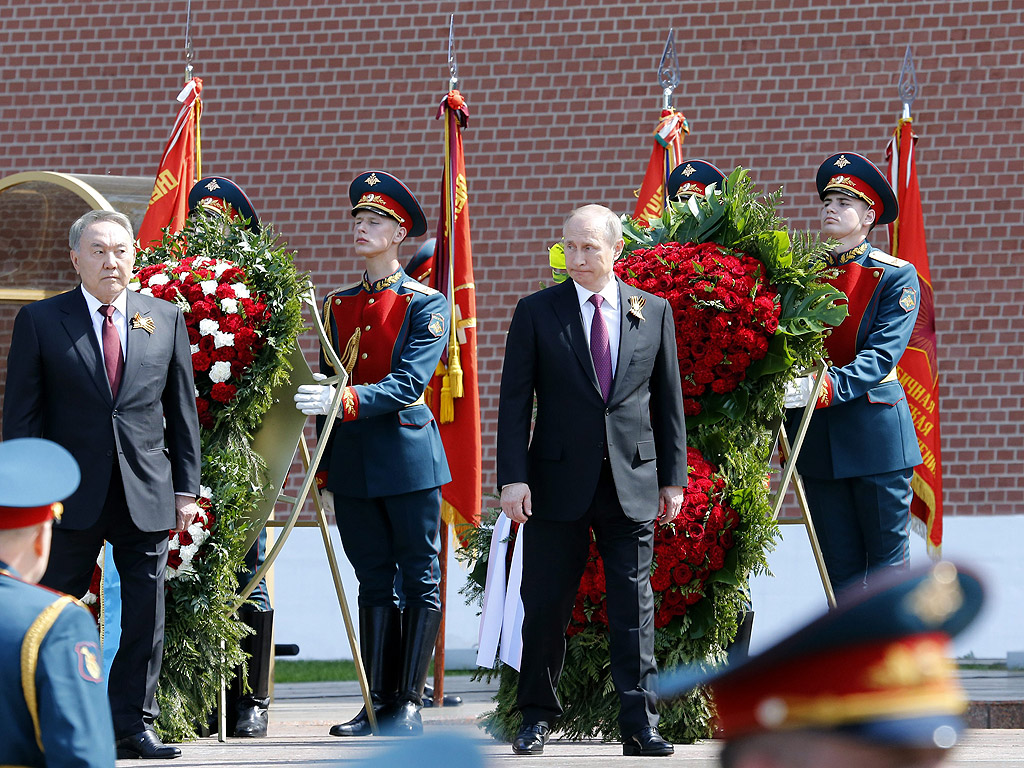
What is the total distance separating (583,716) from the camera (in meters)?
4.84

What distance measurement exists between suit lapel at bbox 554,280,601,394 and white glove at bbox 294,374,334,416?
3.49 ft

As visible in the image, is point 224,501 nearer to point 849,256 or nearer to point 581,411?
point 581,411

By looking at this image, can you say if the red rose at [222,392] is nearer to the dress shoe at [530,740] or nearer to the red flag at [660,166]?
the dress shoe at [530,740]

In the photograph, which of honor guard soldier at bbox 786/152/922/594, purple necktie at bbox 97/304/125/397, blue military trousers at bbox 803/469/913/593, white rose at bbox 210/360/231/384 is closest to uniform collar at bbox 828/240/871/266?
honor guard soldier at bbox 786/152/922/594

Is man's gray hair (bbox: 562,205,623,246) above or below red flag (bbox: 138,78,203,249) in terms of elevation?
below

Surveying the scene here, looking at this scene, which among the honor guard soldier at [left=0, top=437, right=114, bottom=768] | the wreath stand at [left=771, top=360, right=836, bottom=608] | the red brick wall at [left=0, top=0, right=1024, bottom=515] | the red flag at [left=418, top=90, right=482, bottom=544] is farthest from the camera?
the red brick wall at [left=0, top=0, right=1024, bottom=515]

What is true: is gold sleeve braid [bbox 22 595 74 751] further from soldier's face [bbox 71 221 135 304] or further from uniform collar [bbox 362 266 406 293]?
uniform collar [bbox 362 266 406 293]

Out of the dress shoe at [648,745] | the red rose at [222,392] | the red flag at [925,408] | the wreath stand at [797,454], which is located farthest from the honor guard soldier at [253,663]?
the red flag at [925,408]

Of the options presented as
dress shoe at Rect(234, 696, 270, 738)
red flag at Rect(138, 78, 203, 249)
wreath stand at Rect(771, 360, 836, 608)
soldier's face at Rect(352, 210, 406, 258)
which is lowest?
dress shoe at Rect(234, 696, 270, 738)

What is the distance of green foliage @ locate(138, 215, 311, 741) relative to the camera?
16.3 feet

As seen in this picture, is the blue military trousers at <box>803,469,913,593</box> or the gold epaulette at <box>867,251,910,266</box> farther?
the gold epaulette at <box>867,251,910,266</box>

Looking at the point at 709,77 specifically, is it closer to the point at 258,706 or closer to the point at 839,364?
the point at 839,364

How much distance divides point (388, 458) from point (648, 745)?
63.4 inches

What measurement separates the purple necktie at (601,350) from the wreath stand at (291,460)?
106 cm
